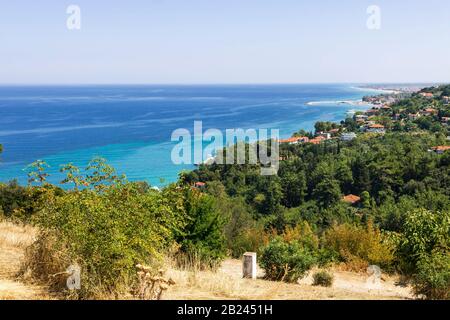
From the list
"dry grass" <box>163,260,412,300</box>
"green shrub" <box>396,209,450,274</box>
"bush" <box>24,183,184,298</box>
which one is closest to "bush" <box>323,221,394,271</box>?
"green shrub" <box>396,209,450,274</box>

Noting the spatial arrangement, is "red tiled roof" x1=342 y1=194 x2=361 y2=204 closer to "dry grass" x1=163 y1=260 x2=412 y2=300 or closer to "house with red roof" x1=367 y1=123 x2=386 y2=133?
"dry grass" x1=163 y1=260 x2=412 y2=300

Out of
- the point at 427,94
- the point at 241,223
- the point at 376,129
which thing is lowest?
the point at 241,223

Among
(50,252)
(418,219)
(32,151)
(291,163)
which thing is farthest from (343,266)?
(32,151)

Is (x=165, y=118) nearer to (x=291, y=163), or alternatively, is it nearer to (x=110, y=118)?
(x=110, y=118)

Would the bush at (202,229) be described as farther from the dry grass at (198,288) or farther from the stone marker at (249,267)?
the dry grass at (198,288)

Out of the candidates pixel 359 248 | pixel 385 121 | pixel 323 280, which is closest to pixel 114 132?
pixel 385 121

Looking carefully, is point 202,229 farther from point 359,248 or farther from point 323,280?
point 359,248
